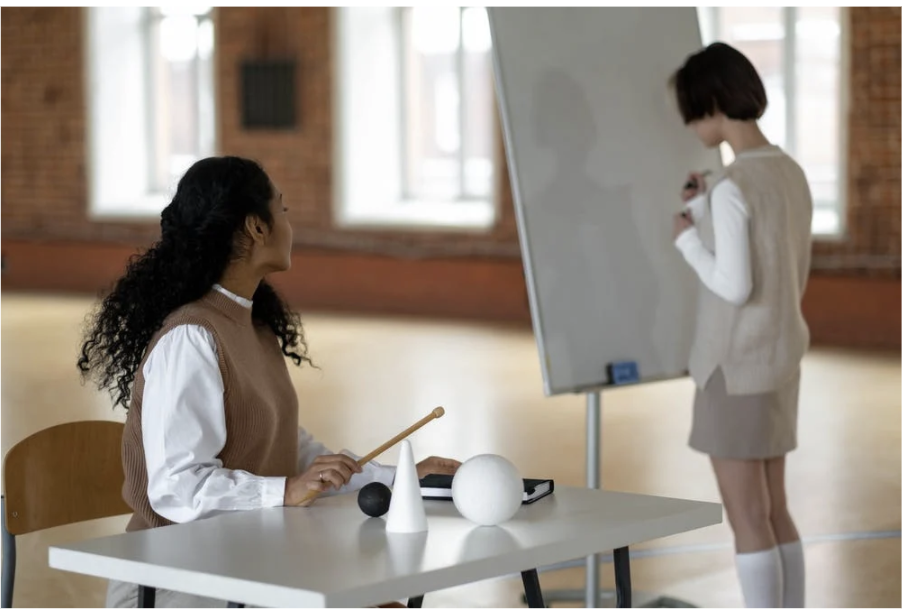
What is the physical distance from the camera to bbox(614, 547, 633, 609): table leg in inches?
89.8

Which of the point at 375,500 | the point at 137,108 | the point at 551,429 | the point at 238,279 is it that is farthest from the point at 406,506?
the point at 137,108

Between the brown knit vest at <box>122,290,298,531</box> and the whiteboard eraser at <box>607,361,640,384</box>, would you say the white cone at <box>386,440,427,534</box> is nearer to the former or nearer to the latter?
the brown knit vest at <box>122,290,298,531</box>

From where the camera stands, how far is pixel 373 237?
1195cm

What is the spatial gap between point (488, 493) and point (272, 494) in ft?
1.19

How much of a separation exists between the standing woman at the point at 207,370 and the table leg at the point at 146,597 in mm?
208

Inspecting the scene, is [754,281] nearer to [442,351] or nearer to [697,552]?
[697,552]

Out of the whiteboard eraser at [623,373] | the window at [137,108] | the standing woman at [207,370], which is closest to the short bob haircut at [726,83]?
the whiteboard eraser at [623,373]

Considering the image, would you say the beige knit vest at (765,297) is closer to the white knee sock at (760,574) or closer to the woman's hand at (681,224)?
the woman's hand at (681,224)

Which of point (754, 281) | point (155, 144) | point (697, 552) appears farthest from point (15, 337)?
point (754, 281)

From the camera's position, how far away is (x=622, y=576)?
7.56 ft

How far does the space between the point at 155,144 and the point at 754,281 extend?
11128 millimetres

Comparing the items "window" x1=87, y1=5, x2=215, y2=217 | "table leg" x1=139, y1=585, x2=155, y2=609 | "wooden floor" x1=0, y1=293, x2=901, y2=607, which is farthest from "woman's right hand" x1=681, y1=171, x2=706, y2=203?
"window" x1=87, y1=5, x2=215, y2=217

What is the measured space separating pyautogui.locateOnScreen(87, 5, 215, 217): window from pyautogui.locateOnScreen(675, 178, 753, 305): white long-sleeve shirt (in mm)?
10470

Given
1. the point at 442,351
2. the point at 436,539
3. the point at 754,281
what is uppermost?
the point at 754,281
